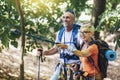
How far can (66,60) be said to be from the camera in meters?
5.55

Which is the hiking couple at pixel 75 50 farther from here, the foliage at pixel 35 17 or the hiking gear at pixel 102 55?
the foliage at pixel 35 17

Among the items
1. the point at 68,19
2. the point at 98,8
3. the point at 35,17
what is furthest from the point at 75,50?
the point at 98,8

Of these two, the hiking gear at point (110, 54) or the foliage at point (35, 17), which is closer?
the hiking gear at point (110, 54)

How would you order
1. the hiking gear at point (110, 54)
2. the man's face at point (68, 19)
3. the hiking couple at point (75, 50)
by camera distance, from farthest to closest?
the man's face at point (68, 19)
the hiking couple at point (75, 50)
the hiking gear at point (110, 54)

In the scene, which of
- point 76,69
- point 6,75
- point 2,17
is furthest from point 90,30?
point 6,75

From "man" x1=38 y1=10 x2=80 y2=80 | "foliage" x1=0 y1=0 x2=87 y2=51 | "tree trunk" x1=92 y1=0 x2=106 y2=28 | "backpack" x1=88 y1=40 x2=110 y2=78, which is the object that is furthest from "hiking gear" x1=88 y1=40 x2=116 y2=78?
"tree trunk" x1=92 y1=0 x2=106 y2=28

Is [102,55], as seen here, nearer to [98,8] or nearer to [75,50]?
[75,50]

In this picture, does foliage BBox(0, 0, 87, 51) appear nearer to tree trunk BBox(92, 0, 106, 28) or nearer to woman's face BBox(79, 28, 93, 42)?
tree trunk BBox(92, 0, 106, 28)

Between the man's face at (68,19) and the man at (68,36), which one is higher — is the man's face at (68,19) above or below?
above

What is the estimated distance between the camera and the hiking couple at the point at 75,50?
4.81 meters

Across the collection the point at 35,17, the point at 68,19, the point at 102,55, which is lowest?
the point at 102,55

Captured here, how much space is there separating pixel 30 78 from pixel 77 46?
471cm

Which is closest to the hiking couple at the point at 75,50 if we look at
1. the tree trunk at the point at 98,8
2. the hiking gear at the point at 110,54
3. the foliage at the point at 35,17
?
the hiking gear at the point at 110,54

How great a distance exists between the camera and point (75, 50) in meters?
4.84
